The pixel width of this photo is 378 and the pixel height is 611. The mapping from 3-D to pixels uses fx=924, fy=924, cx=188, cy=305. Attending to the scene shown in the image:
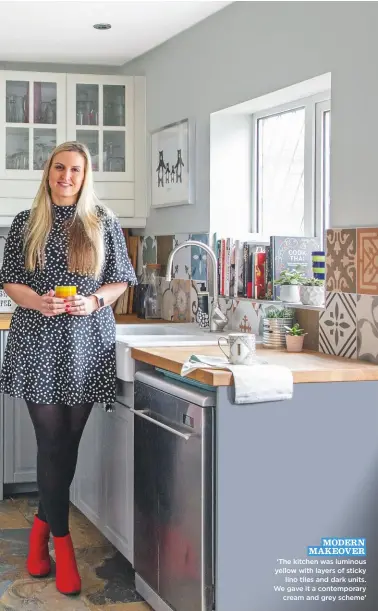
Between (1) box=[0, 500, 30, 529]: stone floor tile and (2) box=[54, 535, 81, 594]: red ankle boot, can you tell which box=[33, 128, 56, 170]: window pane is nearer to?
(1) box=[0, 500, 30, 529]: stone floor tile

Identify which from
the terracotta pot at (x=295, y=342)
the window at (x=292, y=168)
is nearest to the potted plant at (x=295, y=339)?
the terracotta pot at (x=295, y=342)

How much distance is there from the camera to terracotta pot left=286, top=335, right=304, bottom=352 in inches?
127

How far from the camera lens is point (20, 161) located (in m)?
4.75

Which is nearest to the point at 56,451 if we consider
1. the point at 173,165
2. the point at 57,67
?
the point at 173,165

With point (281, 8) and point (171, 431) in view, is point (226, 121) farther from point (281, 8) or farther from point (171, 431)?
point (171, 431)

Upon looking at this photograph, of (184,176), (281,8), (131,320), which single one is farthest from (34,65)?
(281,8)

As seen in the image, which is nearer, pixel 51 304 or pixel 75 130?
pixel 51 304

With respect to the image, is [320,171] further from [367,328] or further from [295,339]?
[367,328]

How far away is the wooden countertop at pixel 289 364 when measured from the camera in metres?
2.60

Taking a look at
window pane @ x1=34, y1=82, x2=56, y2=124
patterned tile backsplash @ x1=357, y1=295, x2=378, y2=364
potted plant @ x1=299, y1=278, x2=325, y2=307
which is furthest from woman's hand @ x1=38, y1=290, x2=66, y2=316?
window pane @ x1=34, y1=82, x2=56, y2=124

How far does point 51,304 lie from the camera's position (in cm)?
309

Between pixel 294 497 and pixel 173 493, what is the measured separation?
0.38m

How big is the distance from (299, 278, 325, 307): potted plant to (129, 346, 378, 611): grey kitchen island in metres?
0.53

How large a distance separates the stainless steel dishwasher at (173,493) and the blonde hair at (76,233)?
428 millimetres
